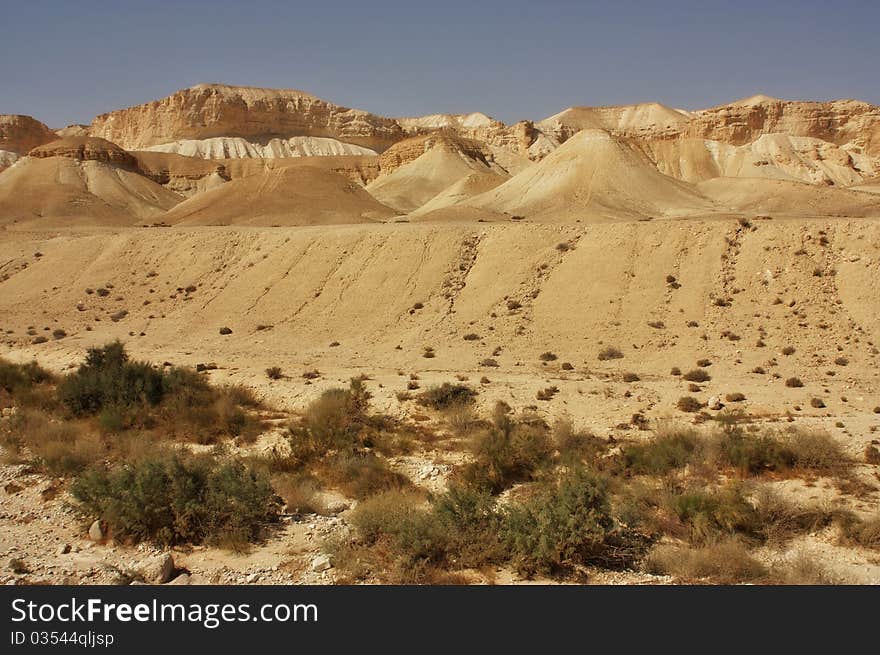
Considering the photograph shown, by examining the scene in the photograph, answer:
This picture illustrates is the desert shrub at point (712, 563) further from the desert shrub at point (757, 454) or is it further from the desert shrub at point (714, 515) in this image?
the desert shrub at point (757, 454)

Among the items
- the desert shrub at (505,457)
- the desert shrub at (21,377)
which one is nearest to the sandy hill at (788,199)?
the desert shrub at (505,457)

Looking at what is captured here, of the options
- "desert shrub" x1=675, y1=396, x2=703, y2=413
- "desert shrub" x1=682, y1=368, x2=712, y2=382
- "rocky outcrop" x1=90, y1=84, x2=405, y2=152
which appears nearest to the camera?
"desert shrub" x1=675, y1=396, x2=703, y2=413

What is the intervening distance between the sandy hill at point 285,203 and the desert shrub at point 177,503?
38.9 m

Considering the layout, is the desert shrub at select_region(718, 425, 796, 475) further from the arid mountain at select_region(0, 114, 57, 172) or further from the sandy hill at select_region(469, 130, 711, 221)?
the arid mountain at select_region(0, 114, 57, 172)

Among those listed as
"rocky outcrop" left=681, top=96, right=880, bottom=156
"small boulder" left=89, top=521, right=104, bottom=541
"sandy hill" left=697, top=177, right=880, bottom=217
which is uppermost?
"rocky outcrop" left=681, top=96, right=880, bottom=156

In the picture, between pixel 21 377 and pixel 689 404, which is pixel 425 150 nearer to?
pixel 21 377

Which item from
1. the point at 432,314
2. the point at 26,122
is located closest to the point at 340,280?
the point at 432,314

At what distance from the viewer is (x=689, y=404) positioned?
14945 millimetres

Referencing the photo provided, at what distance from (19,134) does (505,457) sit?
394ft

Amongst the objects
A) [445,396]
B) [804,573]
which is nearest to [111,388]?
[445,396]

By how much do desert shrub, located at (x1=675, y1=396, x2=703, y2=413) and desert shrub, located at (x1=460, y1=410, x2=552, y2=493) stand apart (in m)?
3.44

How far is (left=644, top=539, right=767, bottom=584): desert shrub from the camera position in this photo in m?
7.98

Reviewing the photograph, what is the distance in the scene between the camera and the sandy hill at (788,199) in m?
42.7

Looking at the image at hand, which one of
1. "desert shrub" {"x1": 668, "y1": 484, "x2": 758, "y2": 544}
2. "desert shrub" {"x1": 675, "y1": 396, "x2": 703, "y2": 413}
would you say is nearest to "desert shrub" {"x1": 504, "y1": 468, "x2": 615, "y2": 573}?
"desert shrub" {"x1": 668, "y1": 484, "x2": 758, "y2": 544}
